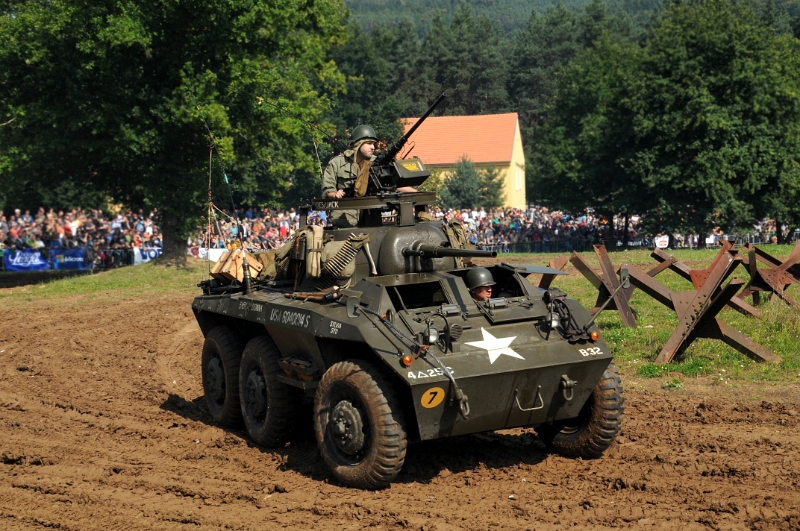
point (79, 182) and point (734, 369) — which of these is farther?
point (79, 182)

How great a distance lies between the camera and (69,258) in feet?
112

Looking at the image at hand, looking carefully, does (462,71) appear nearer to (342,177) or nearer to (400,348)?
(342,177)

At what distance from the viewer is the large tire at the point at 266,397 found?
33.2 feet

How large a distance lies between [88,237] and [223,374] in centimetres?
2513

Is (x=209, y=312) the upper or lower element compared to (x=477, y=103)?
lower

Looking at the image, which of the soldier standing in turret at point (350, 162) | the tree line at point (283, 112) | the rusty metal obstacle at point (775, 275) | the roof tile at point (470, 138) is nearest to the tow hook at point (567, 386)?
the soldier standing in turret at point (350, 162)

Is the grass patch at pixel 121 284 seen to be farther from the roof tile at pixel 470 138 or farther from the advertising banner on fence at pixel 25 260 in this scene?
the roof tile at pixel 470 138

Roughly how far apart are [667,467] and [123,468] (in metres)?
4.97

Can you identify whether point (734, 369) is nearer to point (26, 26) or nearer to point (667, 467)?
point (667, 467)

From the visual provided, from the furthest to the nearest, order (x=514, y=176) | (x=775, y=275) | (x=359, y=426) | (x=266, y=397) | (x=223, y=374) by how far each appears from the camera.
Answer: (x=514, y=176) < (x=775, y=275) < (x=223, y=374) < (x=266, y=397) < (x=359, y=426)

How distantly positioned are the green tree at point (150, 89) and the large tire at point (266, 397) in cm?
1571

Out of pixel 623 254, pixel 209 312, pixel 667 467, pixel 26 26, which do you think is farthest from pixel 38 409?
pixel 623 254

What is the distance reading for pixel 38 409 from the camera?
41.9 feet

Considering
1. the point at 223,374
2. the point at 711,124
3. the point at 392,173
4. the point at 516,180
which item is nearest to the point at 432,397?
the point at 392,173
